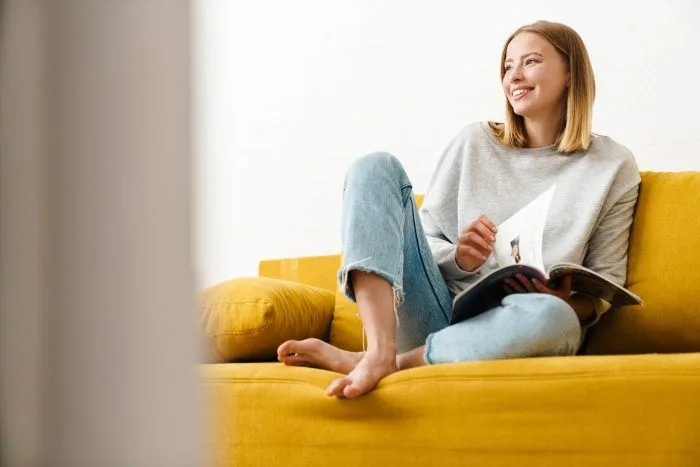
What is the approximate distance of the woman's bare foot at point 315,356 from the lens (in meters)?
1.34

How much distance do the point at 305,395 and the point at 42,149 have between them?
1081 millimetres

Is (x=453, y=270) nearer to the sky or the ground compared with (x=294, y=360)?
nearer to the sky

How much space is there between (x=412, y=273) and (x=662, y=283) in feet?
1.75

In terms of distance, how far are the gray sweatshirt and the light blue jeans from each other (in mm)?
205

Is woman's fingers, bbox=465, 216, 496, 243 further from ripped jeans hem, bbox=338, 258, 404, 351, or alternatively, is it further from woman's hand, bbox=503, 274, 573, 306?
ripped jeans hem, bbox=338, 258, 404, 351

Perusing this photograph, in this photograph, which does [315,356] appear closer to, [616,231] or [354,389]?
[354,389]

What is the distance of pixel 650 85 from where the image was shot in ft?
6.85

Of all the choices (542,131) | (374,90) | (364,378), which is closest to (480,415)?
(364,378)

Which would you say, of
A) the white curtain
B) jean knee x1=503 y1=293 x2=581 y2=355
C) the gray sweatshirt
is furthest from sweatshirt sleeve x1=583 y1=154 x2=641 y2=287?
the white curtain

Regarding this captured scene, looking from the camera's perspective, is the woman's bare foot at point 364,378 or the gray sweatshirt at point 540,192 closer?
the woman's bare foot at point 364,378

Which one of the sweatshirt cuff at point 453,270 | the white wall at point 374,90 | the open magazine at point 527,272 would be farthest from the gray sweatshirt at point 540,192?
the white wall at point 374,90

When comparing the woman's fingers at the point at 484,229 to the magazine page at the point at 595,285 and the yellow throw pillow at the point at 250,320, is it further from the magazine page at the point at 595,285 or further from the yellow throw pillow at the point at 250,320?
the yellow throw pillow at the point at 250,320

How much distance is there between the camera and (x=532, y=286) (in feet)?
4.45

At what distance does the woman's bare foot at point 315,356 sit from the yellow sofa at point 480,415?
1.5 inches
